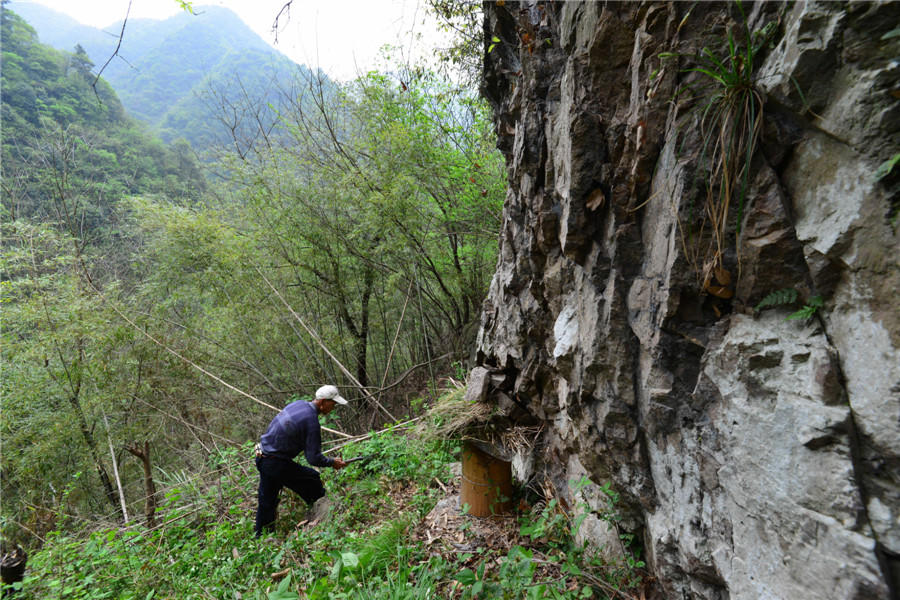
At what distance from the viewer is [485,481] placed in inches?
115

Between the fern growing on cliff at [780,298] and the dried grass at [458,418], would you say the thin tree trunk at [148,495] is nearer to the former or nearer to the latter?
the dried grass at [458,418]

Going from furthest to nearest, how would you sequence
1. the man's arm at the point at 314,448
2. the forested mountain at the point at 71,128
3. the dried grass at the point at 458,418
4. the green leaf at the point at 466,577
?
the forested mountain at the point at 71,128 < the man's arm at the point at 314,448 < the dried grass at the point at 458,418 < the green leaf at the point at 466,577

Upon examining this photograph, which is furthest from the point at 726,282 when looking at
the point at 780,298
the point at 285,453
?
the point at 285,453

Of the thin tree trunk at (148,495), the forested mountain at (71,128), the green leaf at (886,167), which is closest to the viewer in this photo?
the green leaf at (886,167)

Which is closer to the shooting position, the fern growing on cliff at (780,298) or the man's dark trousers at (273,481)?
the fern growing on cliff at (780,298)

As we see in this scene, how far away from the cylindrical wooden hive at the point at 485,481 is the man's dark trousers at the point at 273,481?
1836 mm

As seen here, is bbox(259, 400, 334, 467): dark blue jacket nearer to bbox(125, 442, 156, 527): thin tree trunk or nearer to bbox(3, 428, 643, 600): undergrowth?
bbox(3, 428, 643, 600): undergrowth

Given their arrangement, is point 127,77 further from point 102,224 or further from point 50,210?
point 50,210

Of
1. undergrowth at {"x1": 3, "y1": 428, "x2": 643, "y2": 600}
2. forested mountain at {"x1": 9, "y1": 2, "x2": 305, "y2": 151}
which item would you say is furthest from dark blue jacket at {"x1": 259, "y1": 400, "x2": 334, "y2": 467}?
forested mountain at {"x1": 9, "y1": 2, "x2": 305, "y2": 151}

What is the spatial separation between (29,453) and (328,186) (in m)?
6.87

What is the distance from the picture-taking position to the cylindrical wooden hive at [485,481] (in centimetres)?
291

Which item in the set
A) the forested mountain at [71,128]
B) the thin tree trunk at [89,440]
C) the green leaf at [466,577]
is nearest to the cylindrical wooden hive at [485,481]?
the green leaf at [466,577]

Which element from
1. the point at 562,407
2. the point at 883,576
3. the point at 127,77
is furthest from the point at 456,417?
the point at 127,77

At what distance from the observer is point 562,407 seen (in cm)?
246
